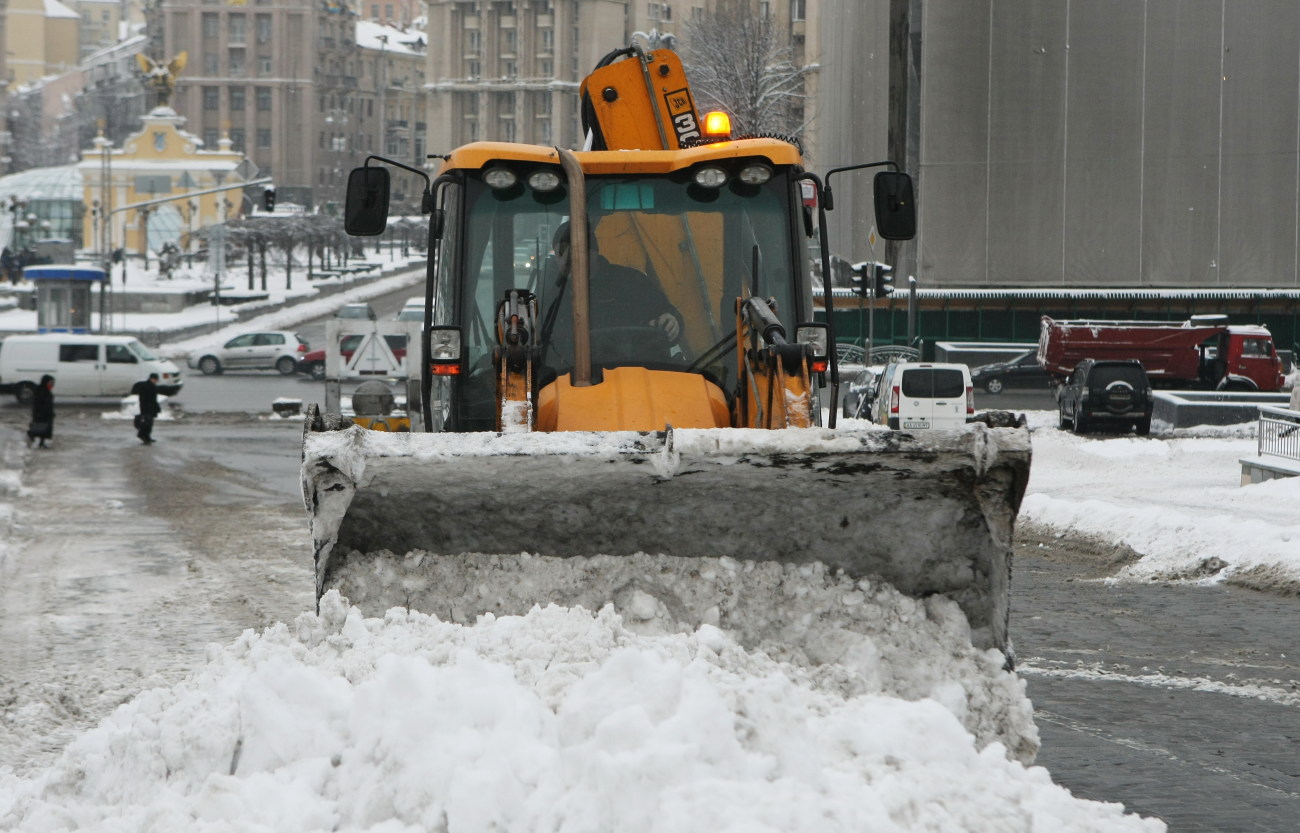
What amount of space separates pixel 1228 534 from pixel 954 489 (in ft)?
30.5

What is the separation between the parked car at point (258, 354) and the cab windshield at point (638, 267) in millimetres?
41650

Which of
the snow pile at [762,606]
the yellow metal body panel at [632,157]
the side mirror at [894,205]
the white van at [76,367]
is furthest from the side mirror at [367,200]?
the white van at [76,367]

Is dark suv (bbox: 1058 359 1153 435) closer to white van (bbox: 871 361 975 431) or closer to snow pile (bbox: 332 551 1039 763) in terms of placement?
white van (bbox: 871 361 975 431)

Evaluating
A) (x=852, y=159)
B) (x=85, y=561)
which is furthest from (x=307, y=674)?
(x=852, y=159)

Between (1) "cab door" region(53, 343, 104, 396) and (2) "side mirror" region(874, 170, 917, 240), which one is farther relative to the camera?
(1) "cab door" region(53, 343, 104, 396)

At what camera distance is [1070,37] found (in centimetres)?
4725

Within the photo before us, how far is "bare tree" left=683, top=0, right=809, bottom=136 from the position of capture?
57.5 m

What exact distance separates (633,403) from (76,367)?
32.9 meters

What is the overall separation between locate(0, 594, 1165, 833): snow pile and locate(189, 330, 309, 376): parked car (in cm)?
4414

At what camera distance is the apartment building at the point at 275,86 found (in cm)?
14800

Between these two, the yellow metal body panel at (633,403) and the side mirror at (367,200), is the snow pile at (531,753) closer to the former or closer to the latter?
the yellow metal body panel at (633,403)

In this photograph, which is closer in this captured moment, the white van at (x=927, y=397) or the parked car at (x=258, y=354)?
the white van at (x=927, y=397)

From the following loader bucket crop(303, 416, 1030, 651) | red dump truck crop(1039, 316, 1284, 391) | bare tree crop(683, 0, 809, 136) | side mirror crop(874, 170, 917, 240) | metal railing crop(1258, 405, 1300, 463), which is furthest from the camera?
bare tree crop(683, 0, 809, 136)

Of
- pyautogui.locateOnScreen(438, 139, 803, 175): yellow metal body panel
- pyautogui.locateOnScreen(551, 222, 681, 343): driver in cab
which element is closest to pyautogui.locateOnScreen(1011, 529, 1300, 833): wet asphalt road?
pyautogui.locateOnScreen(551, 222, 681, 343): driver in cab
